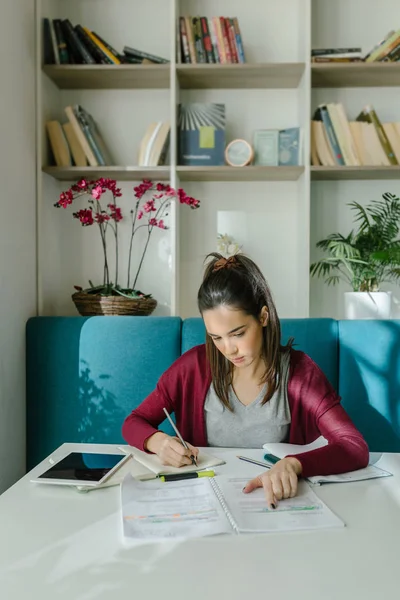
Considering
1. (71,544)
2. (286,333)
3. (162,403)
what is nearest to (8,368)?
(162,403)

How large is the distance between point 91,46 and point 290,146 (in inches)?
38.5

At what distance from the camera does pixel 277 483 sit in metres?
1.06

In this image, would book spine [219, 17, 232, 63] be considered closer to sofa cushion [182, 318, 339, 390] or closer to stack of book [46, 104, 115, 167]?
stack of book [46, 104, 115, 167]

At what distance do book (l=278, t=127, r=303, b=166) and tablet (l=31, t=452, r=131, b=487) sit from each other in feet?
5.82

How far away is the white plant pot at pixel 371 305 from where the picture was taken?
2.48 metres

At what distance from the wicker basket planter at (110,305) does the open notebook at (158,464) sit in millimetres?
1135

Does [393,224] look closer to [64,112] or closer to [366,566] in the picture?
[64,112]

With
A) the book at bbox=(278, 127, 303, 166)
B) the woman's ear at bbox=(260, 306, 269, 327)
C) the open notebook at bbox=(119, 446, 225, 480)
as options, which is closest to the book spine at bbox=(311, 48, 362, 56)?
the book at bbox=(278, 127, 303, 166)

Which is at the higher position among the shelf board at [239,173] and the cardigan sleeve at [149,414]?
the shelf board at [239,173]

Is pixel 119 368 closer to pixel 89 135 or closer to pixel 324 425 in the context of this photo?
pixel 324 425

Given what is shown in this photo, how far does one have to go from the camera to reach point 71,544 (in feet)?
2.84

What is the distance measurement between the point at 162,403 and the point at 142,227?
141cm

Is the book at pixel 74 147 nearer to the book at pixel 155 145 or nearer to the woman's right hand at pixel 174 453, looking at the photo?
the book at pixel 155 145

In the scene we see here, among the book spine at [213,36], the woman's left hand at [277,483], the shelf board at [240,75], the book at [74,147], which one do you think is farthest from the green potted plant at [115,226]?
the woman's left hand at [277,483]
